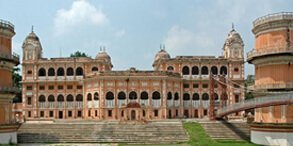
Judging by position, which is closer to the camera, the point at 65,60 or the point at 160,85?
the point at 160,85

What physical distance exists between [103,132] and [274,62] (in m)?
19.0

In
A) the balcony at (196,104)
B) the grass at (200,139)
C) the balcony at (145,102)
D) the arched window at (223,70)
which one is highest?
the arched window at (223,70)

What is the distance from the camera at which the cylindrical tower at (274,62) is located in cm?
3831

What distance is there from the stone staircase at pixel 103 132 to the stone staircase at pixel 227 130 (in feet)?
9.80

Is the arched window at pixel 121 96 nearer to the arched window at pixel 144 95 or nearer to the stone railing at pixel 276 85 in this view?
the arched window at pixel 144 95

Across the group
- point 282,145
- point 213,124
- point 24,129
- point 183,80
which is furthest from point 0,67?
point 183,80

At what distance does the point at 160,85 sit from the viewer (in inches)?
2424

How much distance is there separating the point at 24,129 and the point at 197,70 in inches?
1237

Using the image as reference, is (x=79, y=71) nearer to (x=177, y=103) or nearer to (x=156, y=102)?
(x=156, y=102)

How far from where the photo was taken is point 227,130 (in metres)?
45.2

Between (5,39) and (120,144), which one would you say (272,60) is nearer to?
(120,144)

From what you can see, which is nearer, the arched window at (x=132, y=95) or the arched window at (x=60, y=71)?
the arched window at (x=132, y=95)

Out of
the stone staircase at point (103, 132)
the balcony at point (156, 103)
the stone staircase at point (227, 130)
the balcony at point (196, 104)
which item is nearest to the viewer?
the stone staircase at point (103, 132)

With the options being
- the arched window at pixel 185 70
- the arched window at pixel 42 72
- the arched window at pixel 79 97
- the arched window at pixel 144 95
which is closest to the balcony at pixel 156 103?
the arched window at pixel 144 95
